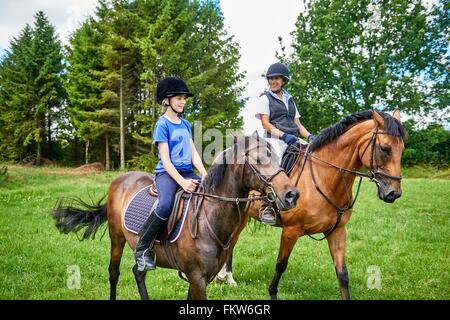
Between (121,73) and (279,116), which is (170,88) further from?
(121,73)

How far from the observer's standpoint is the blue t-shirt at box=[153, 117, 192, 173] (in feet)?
12.2

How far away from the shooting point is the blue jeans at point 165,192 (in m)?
3.61

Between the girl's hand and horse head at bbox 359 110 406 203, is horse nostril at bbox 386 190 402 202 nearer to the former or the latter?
horse head at bbox 359 110 406 203

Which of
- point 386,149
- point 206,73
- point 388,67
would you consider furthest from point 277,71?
point 388,67

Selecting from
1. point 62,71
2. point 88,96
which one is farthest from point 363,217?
point 62,71

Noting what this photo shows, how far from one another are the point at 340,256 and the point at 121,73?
20.1m

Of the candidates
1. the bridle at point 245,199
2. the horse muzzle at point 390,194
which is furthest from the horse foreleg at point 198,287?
the horse muzzle at point 390,194

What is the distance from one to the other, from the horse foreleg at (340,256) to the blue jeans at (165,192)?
2495 mm

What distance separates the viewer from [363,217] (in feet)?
35.2

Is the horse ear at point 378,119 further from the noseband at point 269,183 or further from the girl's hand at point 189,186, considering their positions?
the girl's hand at point 189,186

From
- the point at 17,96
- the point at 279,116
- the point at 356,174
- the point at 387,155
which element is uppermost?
the point at 17,96

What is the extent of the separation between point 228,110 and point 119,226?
1897 cm

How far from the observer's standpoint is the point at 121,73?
22078 mm

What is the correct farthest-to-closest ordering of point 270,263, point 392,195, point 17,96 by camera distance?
point 17,96
point 270,263
point 392,195
